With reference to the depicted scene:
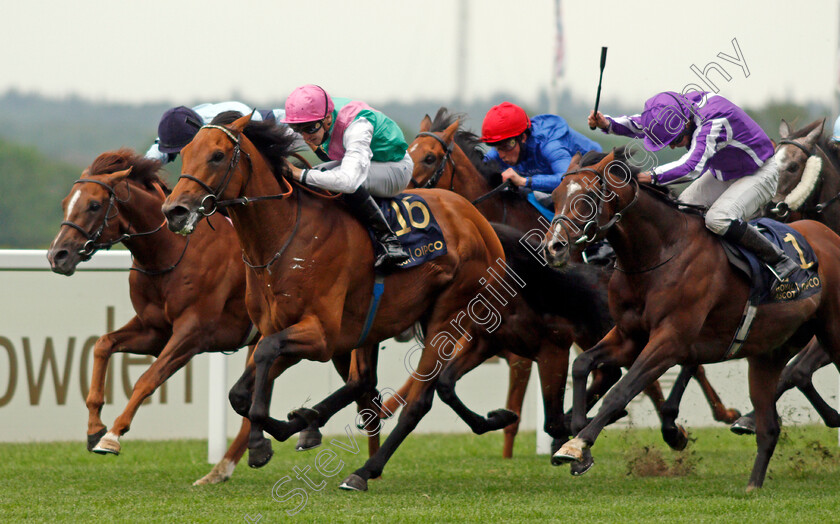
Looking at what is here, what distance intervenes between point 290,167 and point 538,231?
6.47ft

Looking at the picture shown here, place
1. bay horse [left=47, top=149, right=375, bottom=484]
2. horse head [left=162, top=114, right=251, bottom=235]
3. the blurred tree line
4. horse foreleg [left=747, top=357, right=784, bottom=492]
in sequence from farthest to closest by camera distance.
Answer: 1. the blurred tree line
2. bay horse [left=47, top=149, right=375, bottom=484]
3. horse foreleg [left=747, top=357, right=784, bottom=492]
4. horse head [left=162, top=114, right=251, bottom=235]

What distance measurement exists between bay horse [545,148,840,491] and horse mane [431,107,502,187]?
1686 millimetres

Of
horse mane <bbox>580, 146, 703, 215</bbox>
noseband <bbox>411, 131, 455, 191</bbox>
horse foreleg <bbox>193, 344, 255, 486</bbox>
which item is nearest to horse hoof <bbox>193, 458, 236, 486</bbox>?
horse foreleg <bbox>193, 344, 255, 486</bbox>

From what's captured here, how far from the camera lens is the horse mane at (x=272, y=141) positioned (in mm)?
4965

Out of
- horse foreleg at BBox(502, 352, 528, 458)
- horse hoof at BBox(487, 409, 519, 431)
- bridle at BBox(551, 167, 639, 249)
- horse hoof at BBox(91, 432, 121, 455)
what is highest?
bridle at BBox(551, 167, 639, 249)

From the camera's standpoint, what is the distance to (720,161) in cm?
543

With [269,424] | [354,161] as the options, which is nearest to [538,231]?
[354,161]

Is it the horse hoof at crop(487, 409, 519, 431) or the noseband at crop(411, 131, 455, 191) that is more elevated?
the noseband at crop(411, 131, 455, 191)

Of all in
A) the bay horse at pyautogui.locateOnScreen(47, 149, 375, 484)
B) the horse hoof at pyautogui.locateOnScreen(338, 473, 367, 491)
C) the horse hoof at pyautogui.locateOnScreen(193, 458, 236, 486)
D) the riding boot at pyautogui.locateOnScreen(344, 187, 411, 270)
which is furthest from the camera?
the horse hoof at pyautogui.locateOnScreen(193, 458, 236, 486)

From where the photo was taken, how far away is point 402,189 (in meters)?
5.59

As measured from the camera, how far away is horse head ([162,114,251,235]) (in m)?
4.45

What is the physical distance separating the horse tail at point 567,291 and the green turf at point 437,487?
889 millimetres

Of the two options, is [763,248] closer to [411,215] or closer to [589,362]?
[589,362]

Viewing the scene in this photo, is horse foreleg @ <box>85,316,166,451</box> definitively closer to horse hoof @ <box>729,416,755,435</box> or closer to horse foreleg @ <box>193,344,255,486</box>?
horse foreleg @ <box>193,344,255,486</box>
